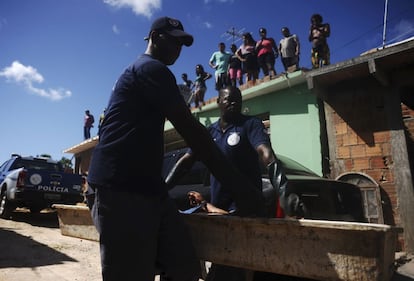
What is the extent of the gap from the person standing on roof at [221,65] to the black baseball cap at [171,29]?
7643 mm

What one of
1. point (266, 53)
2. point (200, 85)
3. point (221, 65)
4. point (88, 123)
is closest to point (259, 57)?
point (266, 53)

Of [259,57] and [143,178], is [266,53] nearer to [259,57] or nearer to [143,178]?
[259,57]

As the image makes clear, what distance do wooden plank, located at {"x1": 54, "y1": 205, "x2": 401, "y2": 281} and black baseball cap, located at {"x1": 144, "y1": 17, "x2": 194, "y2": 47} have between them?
3.14 feet

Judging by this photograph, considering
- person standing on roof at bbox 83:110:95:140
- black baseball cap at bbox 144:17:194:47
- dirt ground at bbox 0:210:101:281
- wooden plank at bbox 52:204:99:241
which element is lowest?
dirt ground at bbox 0:210:101:281

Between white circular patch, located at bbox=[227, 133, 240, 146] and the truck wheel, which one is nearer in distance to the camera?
white circular patch, located at bbox=[227, 133, 240, 146]

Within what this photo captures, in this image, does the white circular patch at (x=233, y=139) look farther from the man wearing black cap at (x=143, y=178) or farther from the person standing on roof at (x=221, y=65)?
the person standing on roof at (x=221, y=65)

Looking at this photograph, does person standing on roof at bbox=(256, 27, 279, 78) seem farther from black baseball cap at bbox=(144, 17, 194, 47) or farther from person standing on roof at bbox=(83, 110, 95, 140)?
person standing on roof at bbox=(83, 110, 95, 140)

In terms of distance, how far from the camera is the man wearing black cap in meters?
1.43

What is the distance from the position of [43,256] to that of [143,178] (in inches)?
167

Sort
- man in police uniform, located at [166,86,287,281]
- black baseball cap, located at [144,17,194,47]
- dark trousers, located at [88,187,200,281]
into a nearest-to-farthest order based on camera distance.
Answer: dark trousers, located at [88,187,200,281]
black baseball cap, located at [144,17,194,47]
man in police uniform, located at [166,86,287,281]

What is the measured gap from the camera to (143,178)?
150 cm

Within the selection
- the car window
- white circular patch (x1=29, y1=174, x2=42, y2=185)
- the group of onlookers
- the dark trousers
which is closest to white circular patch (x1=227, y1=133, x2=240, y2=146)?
the dark trousers

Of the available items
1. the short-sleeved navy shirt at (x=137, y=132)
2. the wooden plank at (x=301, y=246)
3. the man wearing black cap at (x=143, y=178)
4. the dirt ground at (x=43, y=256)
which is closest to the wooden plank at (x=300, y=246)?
the wooden plank at (x=301, y=246)

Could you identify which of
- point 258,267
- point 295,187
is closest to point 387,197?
point 295,187
